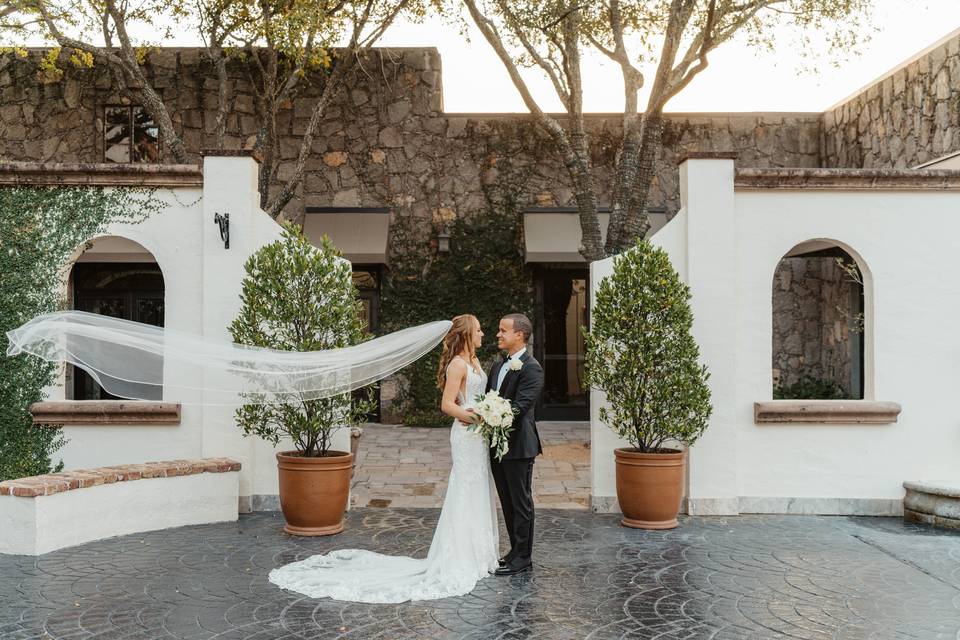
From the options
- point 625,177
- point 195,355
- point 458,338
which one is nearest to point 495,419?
point 458,338

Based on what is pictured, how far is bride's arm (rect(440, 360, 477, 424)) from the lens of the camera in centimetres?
577

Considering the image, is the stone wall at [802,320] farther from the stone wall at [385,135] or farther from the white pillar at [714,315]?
the white pillar at [714,315]

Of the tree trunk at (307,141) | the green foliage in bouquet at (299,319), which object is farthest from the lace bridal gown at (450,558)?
the tree trunk at (307,141)

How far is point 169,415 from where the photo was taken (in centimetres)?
775

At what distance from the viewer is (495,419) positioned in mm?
5586

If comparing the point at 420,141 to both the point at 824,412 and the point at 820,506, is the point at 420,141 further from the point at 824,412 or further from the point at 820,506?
the point at 820,506

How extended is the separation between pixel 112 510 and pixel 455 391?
3.31 meters

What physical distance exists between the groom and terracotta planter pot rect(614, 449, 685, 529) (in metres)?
1.62

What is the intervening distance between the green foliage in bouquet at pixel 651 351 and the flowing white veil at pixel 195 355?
65.2 inches

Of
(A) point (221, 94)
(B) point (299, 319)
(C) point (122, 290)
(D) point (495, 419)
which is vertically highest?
(A) point (221, 94)

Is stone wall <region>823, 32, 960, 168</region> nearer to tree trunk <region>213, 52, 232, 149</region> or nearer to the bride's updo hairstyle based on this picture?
the bride's updo hairstyle

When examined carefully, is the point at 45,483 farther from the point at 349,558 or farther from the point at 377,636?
the point at 377,636

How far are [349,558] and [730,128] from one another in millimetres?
11686

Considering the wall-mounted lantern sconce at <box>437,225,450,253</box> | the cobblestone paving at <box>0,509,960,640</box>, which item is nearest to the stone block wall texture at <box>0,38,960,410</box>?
the wall-mounted lantern sconce at <box>437,225,450,253</box>
